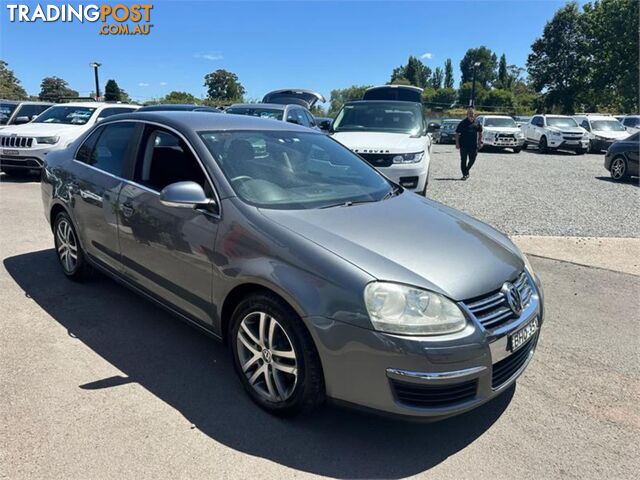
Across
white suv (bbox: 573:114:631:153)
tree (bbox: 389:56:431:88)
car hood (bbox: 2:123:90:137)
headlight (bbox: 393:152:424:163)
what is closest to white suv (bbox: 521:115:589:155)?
white suv (bbox: 573:114:631:153)

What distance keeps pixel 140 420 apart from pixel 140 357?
754 mm

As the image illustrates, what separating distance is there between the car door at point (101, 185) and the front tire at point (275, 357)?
157 cm

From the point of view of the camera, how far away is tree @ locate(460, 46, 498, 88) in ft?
338

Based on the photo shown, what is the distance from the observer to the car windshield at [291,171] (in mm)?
3133

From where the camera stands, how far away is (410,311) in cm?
237

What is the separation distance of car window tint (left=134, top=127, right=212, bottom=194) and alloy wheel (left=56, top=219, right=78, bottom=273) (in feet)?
4.57

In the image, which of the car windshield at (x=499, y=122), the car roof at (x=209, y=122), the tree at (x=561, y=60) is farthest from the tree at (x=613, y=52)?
the car roof at (x=209, y=122)

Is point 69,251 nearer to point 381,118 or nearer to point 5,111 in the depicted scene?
point 381,118

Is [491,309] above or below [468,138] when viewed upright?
below

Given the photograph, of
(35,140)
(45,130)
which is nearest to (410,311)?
(35,140)

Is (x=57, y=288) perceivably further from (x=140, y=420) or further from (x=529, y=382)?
(x=529, y=382)

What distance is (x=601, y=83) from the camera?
150ft

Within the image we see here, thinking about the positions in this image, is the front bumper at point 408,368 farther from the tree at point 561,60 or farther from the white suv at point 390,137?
the tree at point 561,60

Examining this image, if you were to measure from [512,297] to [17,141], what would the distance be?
11165mm
